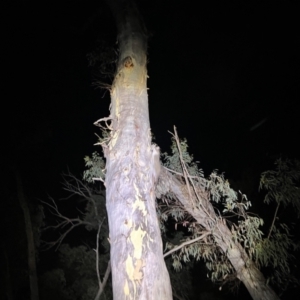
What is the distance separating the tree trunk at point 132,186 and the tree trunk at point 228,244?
1635mm

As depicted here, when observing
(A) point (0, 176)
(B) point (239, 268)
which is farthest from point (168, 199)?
(A) point (0, 176)

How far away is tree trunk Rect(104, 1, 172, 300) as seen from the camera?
2598 millimetres

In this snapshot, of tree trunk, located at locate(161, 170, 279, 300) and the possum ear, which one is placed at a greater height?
the possum ear

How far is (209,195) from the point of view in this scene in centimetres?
520

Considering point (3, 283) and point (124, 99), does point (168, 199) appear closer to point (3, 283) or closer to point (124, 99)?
point (124, 99)

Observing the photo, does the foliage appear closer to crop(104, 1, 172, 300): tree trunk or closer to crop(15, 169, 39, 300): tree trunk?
crop(104, 1, 172, 300): tree trunk

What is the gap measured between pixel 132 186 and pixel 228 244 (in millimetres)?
2628

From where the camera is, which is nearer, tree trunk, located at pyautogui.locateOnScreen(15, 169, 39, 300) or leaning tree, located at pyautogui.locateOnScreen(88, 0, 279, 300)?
leaning tree, located at pyautogui.locateOnScreen(88, 0, 279, 300)

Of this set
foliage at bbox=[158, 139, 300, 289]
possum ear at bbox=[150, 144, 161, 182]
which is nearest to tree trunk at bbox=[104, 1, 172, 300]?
possum ear at bbox=[150, 144, 161, 182]

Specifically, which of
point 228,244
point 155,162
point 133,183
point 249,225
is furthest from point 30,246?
point 133,183

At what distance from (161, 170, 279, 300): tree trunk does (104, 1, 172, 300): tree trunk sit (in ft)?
5.36

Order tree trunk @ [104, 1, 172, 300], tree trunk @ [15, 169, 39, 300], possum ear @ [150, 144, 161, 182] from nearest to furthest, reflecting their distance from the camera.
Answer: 1. tree trunk @ [104, 1, 172, 300]
2. possum ear @ [150, 144, 161, 182]
3. tree trunk @ [15, 169, 39, 300]

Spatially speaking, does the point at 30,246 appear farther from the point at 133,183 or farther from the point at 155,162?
the point at 133,183

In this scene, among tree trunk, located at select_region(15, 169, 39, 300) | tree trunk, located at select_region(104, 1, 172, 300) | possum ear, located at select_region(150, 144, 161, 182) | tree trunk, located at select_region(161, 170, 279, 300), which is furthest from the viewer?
tree trunk, located at select_region(15, 169, 39, 300)
